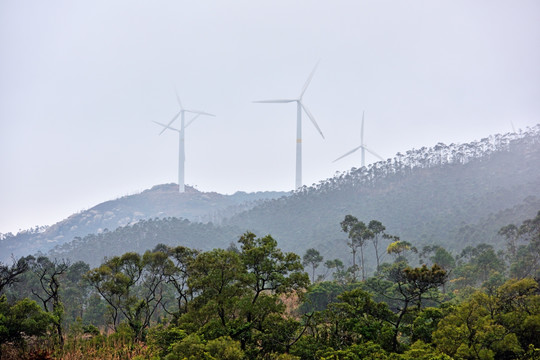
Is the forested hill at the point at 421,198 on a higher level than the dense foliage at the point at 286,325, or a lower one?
higher

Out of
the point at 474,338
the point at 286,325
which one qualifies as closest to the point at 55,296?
the point at 286,325

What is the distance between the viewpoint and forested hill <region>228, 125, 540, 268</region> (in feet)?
280

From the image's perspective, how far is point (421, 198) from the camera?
4080 inches

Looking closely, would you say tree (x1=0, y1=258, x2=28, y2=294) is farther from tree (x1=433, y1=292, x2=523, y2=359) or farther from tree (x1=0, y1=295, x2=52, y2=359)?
tree (x1=433, y1=292, x2=523, y2=359)

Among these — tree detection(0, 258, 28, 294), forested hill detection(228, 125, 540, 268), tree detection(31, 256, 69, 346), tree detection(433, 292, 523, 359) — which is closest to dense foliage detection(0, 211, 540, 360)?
tree detection(433, 292, 523, 359)

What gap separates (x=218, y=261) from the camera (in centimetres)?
1811

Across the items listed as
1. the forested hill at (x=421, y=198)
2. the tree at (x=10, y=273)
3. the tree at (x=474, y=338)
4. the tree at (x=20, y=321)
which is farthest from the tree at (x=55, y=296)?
the forested hill at (x=421, y=198)

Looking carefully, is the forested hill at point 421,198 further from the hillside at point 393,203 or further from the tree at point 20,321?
the tree at point 20,321

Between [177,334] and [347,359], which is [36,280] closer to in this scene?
[177,334]

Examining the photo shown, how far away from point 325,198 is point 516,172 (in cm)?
4686

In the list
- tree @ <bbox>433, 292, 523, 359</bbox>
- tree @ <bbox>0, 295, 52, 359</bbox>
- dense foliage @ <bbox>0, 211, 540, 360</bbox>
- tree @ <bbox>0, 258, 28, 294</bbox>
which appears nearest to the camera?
tree @ <bbox>433, 292, 523, 359</bbox>

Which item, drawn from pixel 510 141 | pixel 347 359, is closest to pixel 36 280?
pixel 347 359

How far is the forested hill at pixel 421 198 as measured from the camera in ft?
280

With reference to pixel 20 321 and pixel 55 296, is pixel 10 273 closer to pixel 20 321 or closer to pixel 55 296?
pixel 55 296
